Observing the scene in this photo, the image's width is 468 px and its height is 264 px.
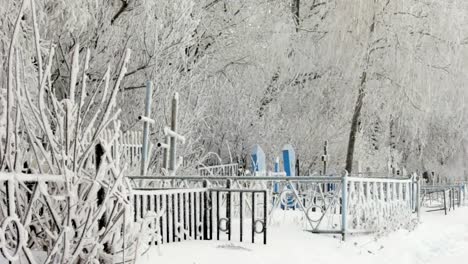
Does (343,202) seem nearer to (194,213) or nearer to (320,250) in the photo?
(320,250)

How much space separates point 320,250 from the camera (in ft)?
25.8

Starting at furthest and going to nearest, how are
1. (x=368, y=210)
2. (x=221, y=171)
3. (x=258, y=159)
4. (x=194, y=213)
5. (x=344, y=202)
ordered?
(x=221, y=171)
(x=258, y=159)
(x=368, y=210)
(x=344, y=202)
(x=194, y=213)

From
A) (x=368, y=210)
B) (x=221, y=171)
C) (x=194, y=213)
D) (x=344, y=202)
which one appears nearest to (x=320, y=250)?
(x=344, y=202)

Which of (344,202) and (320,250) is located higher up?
(344,202)

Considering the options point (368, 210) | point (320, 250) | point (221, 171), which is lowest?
point (320, 250)

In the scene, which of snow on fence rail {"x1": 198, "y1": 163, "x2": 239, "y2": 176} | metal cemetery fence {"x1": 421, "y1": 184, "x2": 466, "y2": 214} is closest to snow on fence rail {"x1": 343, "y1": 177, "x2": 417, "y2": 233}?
snow on fence rail {"x1": 198, "y1": 163, "x2": 239, "y2": 176}

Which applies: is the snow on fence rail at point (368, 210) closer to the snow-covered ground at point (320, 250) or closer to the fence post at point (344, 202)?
the fence post at point (344, 202)

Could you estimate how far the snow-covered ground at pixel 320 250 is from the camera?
660 cm

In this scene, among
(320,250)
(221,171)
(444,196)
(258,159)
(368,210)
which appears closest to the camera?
(320,250)

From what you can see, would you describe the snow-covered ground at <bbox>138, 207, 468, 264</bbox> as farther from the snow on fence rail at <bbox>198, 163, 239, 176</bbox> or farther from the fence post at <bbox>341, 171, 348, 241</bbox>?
the snow on fence rail at <bbox>198, 163, 239, 176</bbox>

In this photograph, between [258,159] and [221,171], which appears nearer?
[258,159]

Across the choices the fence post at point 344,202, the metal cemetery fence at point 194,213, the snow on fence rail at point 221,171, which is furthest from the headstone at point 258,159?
the metal cemetery fence at point 194,213

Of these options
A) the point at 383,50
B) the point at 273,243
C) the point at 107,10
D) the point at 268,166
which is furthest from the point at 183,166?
the point at 383,50

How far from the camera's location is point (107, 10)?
12.6m
